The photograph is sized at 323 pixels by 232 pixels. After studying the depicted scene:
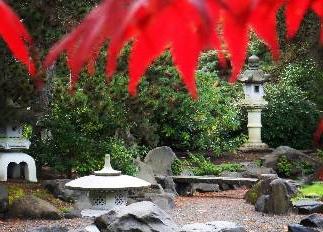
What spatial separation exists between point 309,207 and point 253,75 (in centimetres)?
868

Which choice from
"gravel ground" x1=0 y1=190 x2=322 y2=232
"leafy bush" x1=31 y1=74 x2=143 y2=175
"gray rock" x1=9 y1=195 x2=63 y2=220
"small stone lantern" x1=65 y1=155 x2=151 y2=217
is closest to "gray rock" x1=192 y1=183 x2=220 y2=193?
"gravel ground" x1=0 y1=190 x2=322 y2=232

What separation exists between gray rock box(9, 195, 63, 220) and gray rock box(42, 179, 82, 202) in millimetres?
999

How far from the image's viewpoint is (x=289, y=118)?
18.6 meters

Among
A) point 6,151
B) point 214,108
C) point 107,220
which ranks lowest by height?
point 107,220

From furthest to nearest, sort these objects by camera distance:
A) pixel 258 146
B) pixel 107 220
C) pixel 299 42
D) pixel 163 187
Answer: pixel 258 146 → pixel 299 42 → pixel 163 187 → pixel 107 220

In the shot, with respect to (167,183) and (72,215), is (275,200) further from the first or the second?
(167,183)

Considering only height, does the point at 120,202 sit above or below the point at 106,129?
below

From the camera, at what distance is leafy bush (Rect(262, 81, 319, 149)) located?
18.6 meters

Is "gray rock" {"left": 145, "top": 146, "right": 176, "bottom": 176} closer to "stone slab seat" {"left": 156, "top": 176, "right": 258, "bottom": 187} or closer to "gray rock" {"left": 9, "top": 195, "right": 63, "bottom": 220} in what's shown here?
"stone slab seat" {"left": 156, "top": 176, "right": 258, "bottom": 187}

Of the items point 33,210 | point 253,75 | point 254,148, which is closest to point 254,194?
point 33,210

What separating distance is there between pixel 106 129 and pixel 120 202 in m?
3.64

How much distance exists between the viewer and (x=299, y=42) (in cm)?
1517

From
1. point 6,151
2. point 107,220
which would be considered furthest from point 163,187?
point 107,220

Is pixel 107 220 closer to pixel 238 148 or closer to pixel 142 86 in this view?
pixel 142 86
